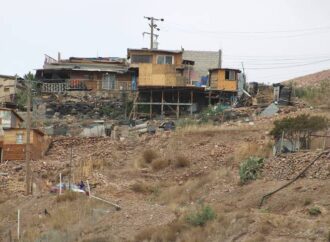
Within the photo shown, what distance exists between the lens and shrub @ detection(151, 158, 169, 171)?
123ft

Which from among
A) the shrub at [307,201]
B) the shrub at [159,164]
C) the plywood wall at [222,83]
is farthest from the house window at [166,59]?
the shrub at [307,201]

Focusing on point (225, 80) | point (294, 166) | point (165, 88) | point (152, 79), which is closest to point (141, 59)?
point (152, 79)

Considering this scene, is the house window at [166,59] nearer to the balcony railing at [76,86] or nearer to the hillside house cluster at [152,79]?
the hillside house cluster at [152,79]

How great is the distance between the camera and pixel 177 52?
5762cm

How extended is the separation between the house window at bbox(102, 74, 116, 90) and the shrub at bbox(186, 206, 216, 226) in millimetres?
36461

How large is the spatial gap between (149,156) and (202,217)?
16450mm

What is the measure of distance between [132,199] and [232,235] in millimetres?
10918

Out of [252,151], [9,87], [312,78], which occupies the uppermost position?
[312,78]

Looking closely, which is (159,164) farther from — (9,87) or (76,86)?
(9,87)

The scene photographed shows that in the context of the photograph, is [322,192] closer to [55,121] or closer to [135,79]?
[55,121]

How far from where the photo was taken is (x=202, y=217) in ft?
75.4

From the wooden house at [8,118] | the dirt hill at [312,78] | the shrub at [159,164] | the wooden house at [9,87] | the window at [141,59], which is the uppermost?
the window at [141,59]

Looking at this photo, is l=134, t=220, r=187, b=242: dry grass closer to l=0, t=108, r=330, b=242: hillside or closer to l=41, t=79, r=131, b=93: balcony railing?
l=0, t=108, r=330, b=242: hillside

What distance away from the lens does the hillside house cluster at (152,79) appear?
2137 inches
